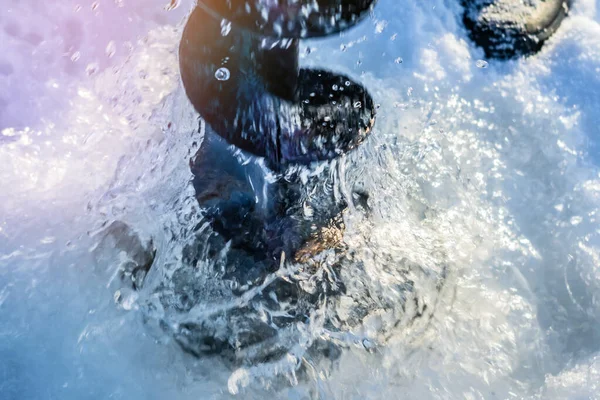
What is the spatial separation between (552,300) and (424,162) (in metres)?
0.61

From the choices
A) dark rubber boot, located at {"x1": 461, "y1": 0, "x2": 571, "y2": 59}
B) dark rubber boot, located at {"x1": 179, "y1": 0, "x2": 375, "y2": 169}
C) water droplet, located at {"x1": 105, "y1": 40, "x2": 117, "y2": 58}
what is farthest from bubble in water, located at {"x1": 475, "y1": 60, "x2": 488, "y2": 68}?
water droplet, located at {"x1": 105, "y1": 40, "x2": 117, "y2": 58}

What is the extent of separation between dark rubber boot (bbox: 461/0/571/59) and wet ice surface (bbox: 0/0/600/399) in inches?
2.2

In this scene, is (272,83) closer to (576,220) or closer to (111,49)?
(111,49)

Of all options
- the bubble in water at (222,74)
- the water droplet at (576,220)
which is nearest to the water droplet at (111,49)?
the bubble in water at (222,74)

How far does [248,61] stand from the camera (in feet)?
4.06

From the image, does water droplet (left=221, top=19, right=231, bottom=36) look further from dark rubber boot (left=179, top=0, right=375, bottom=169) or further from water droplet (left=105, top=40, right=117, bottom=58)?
water droplet (left=105, top=40, right=117, bottom=58)

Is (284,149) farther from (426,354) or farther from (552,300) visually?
(552,300)

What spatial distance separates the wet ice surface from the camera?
148 cm

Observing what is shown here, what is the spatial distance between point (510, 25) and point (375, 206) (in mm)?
957

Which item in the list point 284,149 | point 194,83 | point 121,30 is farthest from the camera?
point 121,30

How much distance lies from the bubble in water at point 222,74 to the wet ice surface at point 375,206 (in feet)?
1.01

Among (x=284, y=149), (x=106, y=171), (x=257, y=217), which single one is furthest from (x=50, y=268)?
(x=284, y=149)

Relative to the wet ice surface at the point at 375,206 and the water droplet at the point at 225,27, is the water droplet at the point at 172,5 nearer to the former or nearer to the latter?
the wet ice surface at the point at 375,206

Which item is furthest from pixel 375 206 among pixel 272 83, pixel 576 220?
pixel 576 220
